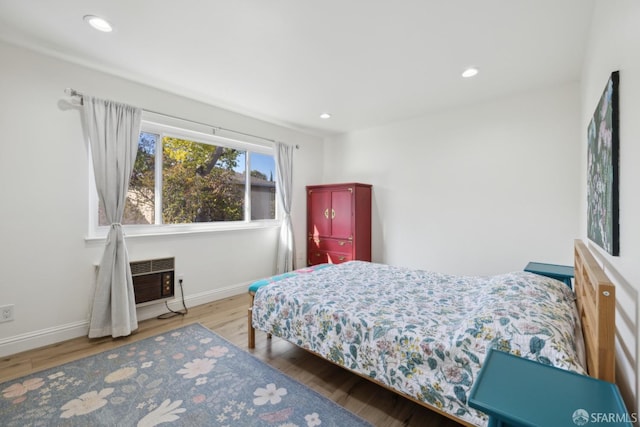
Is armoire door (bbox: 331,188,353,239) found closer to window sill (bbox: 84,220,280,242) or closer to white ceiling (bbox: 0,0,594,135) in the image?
window sill (bbox: 84,220,280,242)

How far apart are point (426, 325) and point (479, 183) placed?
2603 millimetres

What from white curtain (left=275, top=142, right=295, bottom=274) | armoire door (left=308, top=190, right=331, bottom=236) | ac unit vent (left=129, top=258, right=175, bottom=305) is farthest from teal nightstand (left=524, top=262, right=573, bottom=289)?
ac unit vent (left=129, top=258, right=175, bottom=305)

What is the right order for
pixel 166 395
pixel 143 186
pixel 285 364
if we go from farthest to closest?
pixel 143 186
pixel 285 364
pixel 166 395

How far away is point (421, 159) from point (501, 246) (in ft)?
4.98

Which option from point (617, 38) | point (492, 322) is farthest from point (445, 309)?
point (617, 38)

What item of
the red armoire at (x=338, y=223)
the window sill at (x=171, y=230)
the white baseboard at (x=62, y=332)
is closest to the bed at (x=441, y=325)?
the white baseboard at (x=62, y=332)

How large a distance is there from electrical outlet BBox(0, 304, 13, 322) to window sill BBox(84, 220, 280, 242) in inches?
28.1

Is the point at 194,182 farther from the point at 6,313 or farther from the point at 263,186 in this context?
the point at 6,313

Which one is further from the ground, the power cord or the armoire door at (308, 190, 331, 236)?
the armoire door at (308, 190, 331, 236)

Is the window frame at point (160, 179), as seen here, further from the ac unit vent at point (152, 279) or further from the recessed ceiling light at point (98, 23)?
the recessed ceiling light at point (98, 23)

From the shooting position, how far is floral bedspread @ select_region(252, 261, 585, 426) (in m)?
1.35

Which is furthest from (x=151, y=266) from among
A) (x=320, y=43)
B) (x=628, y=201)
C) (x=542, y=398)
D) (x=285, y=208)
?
(x=628, y=201)

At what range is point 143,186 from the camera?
10.5ft

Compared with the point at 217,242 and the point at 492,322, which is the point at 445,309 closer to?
the point at 492,322
